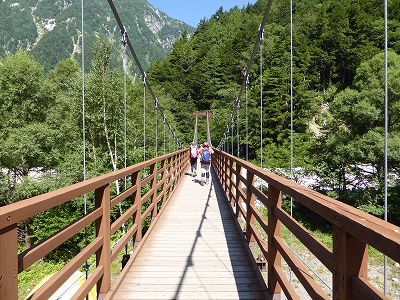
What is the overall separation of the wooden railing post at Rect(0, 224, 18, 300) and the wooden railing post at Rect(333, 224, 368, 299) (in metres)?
1.19

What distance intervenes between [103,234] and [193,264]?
1.25 m

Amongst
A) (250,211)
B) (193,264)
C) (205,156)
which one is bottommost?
(193,264)

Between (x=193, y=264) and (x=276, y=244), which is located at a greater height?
(x=276, y=244)

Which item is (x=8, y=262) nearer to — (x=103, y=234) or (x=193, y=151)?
(x=103, y=234)

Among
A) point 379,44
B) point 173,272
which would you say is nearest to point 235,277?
point 173,272

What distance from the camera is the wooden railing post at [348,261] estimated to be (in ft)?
3.98

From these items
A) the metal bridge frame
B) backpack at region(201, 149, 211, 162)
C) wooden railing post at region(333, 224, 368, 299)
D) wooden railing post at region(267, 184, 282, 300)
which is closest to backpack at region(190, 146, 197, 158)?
backpack at region(201, 149, 211, 162)

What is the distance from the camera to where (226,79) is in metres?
52.1

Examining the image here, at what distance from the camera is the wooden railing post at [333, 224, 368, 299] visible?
121 centimetres

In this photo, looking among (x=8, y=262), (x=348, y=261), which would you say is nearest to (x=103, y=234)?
(x=8, y=262)

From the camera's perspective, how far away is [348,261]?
1.24 metres

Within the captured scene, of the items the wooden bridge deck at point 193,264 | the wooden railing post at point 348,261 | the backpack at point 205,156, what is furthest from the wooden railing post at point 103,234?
the backpack at point 205,156

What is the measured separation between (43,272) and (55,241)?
12580 mm

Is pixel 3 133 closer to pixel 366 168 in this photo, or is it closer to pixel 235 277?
pixel 235 277
